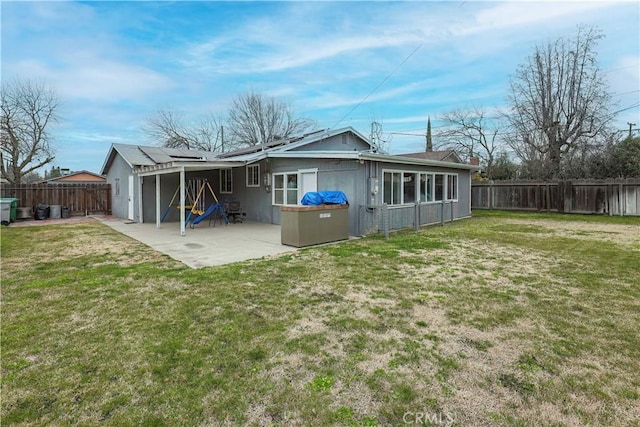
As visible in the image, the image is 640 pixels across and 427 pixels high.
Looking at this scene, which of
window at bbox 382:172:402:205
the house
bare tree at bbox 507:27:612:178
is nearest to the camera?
the house

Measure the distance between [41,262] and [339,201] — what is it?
20.3 feet

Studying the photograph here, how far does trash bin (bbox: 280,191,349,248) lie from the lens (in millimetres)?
7766

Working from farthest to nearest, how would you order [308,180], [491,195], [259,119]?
[259,119] < [491,195] < [308,180]

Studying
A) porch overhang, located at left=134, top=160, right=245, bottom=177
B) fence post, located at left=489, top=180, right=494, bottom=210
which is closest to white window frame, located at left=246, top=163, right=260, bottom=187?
porch overhang, located at left=134, top=160, right=245, bottom=177

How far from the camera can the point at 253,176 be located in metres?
13.1

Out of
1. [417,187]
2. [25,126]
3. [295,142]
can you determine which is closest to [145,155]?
[295,142]

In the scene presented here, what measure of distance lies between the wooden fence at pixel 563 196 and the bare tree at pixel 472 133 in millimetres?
9695

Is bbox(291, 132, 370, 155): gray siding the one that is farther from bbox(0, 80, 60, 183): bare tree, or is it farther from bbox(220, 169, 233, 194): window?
bbox(0, 80, 60, 183): bare tree

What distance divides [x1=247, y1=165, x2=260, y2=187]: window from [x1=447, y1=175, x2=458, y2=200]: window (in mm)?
7415

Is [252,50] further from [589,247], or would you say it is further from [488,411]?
[488,411]

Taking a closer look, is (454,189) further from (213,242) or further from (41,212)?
(41,212)

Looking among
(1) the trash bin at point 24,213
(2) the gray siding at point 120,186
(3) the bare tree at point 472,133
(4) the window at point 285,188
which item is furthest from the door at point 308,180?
(3) the bare tree at point 472,133

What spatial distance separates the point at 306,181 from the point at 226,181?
5422 mm

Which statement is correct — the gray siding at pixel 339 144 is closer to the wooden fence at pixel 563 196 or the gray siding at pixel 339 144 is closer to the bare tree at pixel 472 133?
the wooden fence at pixel 563 196
